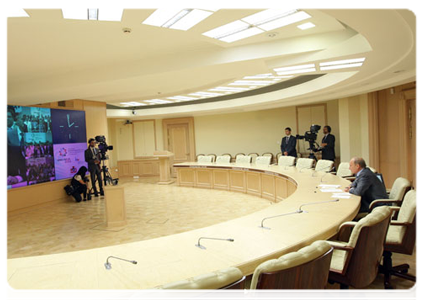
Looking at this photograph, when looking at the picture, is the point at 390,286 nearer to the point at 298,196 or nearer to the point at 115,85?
the point at 298,196

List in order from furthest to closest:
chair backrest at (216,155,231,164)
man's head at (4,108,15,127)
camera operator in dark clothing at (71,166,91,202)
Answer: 1. chair backrest at (216,155,231,164)
2. camera operator in dark clothing at (71,166,91,202)
3. man's head at (4,108,15,127)

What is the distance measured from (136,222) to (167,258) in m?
4.02

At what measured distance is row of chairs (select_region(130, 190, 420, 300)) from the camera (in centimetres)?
143

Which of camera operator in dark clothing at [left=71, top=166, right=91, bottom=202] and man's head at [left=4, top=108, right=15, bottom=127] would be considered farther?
camera operator in dark clothing at [left=71, top=166, right=91, bottom=202]

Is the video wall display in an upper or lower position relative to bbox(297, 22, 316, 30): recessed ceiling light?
lower

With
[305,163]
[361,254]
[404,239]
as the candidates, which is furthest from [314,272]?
[305,163]

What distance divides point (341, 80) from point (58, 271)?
620cm

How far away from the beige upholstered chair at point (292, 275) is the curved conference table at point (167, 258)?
400 millimetres

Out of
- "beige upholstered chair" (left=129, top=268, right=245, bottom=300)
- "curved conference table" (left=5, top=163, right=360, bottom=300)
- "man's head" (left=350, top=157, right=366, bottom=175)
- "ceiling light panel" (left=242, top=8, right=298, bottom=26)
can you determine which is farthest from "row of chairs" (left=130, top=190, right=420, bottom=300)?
"ceiling light panel" (left=242, top=8, right=298, bottom=26)

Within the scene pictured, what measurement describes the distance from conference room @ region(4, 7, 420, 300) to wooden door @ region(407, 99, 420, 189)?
37 mm

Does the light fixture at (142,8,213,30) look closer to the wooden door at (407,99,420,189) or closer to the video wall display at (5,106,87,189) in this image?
the video wall display at (5,106,87,189)

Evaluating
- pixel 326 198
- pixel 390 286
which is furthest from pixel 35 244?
pixel 390 286

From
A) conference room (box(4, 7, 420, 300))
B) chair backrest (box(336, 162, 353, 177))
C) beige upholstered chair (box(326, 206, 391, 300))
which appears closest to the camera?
conference room (box(4, 7, 420, 300))

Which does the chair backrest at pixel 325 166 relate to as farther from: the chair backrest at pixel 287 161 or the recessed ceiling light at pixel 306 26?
the recessed ceiling light at pixel 306 26
